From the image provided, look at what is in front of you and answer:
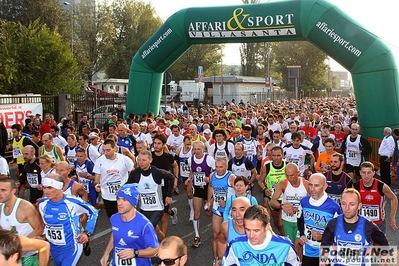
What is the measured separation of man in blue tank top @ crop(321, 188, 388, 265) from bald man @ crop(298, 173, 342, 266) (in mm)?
725

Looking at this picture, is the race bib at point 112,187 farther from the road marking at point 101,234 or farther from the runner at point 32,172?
the runner at point 32,172

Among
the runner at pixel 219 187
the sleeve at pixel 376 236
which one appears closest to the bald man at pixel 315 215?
the sleeve at pixel 376 236

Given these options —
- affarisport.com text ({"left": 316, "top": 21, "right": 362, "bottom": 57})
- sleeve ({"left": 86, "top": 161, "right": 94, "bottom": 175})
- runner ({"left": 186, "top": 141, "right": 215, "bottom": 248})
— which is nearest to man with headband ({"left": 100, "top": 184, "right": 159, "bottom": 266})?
runner ({"left": 186, "top": 141, "right": 215, "bottom": 248})

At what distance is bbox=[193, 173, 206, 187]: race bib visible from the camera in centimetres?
850

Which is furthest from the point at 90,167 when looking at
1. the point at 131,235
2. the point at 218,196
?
the point at 131,235

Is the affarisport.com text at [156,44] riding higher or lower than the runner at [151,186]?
higher

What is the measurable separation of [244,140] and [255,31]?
222 inches

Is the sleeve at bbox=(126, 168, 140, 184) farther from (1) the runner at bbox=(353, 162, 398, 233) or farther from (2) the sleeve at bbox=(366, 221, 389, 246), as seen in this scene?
(2) the sleeve at bbox=(366, 221, 389, 246)

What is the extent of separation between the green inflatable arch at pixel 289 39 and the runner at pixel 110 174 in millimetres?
8424

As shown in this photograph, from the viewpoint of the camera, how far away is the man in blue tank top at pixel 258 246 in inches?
150

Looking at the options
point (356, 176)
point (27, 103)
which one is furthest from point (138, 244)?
point (27, 103)

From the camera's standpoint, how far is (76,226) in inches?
219

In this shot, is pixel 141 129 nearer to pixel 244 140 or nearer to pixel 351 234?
pixel 244 140

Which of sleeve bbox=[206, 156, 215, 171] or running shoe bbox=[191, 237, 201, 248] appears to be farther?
sleeve bbox=[206, 156, 215, 171]
